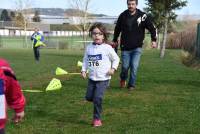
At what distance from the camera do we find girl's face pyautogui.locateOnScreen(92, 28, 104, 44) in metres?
7.19

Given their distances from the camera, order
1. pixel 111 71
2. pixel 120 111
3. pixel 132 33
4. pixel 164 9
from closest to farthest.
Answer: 1. pixel 111 71
2. pixel 120 111
3. pixel 132 33
4. pixel 164 9

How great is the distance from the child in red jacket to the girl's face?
3169 mm

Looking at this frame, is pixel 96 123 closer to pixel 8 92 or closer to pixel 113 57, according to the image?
A: pixel 113 57

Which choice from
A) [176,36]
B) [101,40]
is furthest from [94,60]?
[176,36]

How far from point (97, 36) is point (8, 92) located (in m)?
3.29

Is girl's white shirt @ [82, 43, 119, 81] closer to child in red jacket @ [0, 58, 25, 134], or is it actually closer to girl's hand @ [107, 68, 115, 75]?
girl's hand @ [107, 68, 115, 75]

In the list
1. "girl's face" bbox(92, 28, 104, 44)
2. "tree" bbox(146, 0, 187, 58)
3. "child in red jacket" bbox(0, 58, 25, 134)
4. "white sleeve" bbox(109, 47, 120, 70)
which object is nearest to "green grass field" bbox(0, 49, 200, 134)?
"white sleeve" bbox(109, 47, 120, 70)

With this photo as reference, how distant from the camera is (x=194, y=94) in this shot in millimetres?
10547

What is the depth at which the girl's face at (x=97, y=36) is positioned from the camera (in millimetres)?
7191

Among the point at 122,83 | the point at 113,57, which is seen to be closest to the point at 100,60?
the point at 113,57

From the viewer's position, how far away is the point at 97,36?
7270 mm

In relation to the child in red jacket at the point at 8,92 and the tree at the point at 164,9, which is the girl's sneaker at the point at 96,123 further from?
the tree at the point at 164,9

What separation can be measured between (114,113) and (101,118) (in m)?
0.50

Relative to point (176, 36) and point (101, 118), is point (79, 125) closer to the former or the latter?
point (101, 118)
